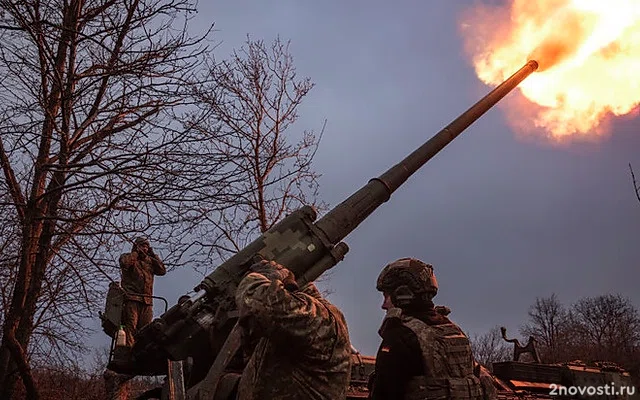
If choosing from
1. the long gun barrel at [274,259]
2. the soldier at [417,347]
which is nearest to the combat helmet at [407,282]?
the soldier at [417,347]

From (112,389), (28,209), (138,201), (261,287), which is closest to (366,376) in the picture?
(112,389)

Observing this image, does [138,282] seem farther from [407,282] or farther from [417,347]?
[417,347]

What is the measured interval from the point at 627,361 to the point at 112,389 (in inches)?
1140

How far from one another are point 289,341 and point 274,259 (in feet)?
12.9

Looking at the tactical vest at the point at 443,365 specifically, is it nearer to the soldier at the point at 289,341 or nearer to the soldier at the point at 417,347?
the soldier at the point at 417,347

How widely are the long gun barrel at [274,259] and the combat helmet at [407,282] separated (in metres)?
0.96

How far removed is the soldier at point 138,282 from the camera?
8266 millimetres

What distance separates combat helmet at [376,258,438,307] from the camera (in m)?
4.57
